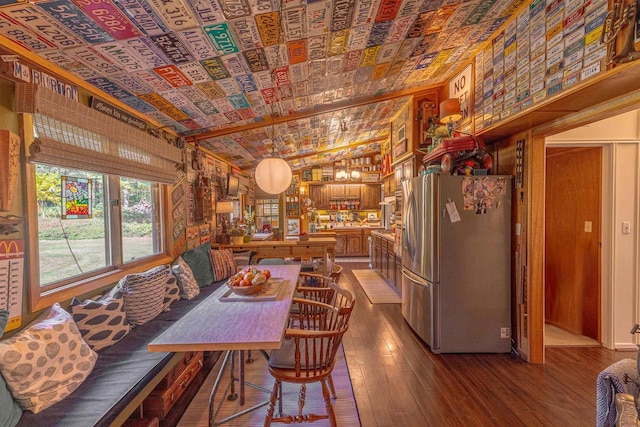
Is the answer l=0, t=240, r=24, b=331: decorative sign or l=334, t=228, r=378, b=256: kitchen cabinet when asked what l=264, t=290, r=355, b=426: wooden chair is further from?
l=334, t=228, r=378, b=256: kitchen cabinet

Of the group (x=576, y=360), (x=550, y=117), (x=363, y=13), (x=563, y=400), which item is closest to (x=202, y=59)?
(x=363, y=13)

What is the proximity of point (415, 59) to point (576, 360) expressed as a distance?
3.34 meters

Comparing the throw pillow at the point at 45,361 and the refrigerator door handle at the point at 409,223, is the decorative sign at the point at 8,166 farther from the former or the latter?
the refrigerator door handle at the point at 409,223

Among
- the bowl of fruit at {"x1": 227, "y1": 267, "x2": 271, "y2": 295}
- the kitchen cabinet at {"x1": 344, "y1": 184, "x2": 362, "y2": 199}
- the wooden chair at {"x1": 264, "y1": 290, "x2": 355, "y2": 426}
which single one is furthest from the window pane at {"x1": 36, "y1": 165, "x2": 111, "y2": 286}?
the kitchen cabinet at {"x1": 344, "y1": 184, "x2": 362, "y2": 199}

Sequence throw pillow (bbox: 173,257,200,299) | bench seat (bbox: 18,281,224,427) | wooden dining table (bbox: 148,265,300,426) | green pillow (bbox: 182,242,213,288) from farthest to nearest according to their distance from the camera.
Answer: green pillow (bbox: 182,242,213,288) → throw pillow (bbox: 173,257,200,299) → wooden dining table (bbox: 148,265,300,426) → bench seat (bbox: 18,281,224,427)

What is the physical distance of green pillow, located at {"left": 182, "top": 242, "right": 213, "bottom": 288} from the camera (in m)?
3.57

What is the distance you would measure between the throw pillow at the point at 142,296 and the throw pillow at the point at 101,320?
0.12 metres

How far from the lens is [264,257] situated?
449cm

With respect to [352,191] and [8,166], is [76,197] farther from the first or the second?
[352,191]

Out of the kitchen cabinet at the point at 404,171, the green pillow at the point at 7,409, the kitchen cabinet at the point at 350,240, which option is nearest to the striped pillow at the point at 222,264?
the green pillow at the point at 7,409

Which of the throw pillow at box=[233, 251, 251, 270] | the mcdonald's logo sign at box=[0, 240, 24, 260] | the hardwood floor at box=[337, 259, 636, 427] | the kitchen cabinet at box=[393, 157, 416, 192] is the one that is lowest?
the hardwood floor at box=[337, 259, 636, 427]

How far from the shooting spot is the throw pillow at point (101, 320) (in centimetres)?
195

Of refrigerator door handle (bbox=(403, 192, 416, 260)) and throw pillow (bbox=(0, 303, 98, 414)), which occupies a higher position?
refrigerator door handle (bbox=(403, 192, 416, 260))

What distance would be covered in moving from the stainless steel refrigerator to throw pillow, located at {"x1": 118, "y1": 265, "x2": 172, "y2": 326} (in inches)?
102
